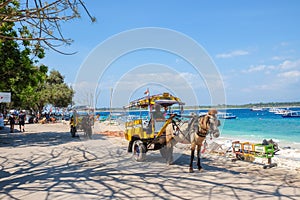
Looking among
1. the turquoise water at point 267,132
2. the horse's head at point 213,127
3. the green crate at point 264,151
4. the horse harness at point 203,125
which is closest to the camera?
the horse harness at point 203,125

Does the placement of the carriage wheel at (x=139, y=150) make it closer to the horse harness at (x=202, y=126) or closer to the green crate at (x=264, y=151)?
the horse harness at (x=202, y=126)

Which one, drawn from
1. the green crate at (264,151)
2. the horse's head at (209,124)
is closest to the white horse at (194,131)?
the horse's head at (209,124)

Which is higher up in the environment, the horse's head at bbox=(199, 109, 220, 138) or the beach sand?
the horse's head at bbox=(199, 109, 220, 138)

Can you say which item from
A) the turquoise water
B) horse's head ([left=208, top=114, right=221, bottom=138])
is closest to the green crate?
the turquoise water

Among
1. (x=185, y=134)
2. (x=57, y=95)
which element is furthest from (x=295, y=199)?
(x=57, y=95)

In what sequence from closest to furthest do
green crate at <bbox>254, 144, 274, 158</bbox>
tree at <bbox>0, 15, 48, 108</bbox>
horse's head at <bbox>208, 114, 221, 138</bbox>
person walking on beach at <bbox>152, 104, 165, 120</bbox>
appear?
horse's head at <bbox>208, 114, 221, 138</bbox> → green crate at <bbox>254, 144, 274, 158</bbox> → person walking on beach at <bbox>152, 104, 165, 120</bbox> → tree at <bbox>0, 15, 48, 108</bbox>

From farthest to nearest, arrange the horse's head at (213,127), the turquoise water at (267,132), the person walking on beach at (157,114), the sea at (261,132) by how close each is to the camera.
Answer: the turquoise water at (267,132) → the sea at (261,132) → the person walking on beach at (157,114) → the horse's head at (213,127)

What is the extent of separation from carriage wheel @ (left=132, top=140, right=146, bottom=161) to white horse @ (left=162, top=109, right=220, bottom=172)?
3.04 ft

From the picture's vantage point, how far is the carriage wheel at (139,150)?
9.06 metres

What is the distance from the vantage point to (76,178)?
6922mm

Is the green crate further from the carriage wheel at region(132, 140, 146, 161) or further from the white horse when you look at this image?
the carriage wheel at region(132, 140, 146, 161)

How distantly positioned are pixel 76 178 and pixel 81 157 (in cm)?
329

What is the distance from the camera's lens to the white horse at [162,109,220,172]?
7215mm

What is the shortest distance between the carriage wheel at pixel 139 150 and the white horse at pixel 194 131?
93 cm
